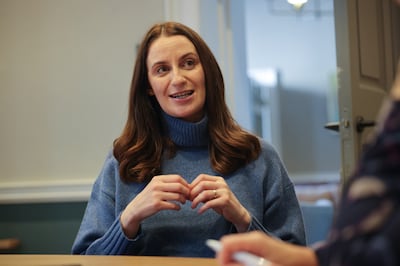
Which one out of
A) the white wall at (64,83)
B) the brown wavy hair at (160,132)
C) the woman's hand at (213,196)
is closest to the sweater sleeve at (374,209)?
the woman's hand at (213,196)

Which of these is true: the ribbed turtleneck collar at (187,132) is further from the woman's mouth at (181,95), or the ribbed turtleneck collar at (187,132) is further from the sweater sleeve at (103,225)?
the sweater sleeve at (103,225)

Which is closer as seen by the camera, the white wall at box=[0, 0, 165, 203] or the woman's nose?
the woman's nose

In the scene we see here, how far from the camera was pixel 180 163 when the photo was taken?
1.29 m

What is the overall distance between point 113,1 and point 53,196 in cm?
79

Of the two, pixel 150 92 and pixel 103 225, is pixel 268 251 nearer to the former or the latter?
pixel 103 225

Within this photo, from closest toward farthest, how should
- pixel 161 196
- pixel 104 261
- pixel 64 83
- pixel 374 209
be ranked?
pixel 374 209 → pixel 104 261 → pixel 161 196 → pixel 64 83

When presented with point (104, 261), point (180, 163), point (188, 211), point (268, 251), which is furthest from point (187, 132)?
point (268, 251)

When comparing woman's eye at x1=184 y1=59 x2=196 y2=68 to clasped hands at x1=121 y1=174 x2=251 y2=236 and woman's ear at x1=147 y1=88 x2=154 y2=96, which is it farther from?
clasped hands at x1=121 y1=174 x2=251 y2=236

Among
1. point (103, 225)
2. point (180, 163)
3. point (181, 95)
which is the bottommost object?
point (103, 225)

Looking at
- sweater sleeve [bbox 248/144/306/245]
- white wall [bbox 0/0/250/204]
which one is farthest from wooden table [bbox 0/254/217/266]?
white wall [bbox 0/0/250/204]

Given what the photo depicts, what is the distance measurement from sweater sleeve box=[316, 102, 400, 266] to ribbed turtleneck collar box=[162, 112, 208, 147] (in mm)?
933

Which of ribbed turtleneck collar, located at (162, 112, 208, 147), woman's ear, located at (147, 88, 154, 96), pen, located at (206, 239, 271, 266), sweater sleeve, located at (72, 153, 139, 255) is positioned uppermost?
woman's ear, located at (147, 88, 154, 96)

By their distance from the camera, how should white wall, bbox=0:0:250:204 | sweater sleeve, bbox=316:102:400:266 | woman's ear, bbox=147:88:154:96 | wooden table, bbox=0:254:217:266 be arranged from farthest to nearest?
white wall, bbox=0:0:250:204 < woman's ear, bbox=147:88:154:96 < wooden table, bbox=0:254:217:266 < sweater sleeve, bbox=316:102:400:266

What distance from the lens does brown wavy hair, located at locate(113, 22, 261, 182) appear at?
1.26 meters
